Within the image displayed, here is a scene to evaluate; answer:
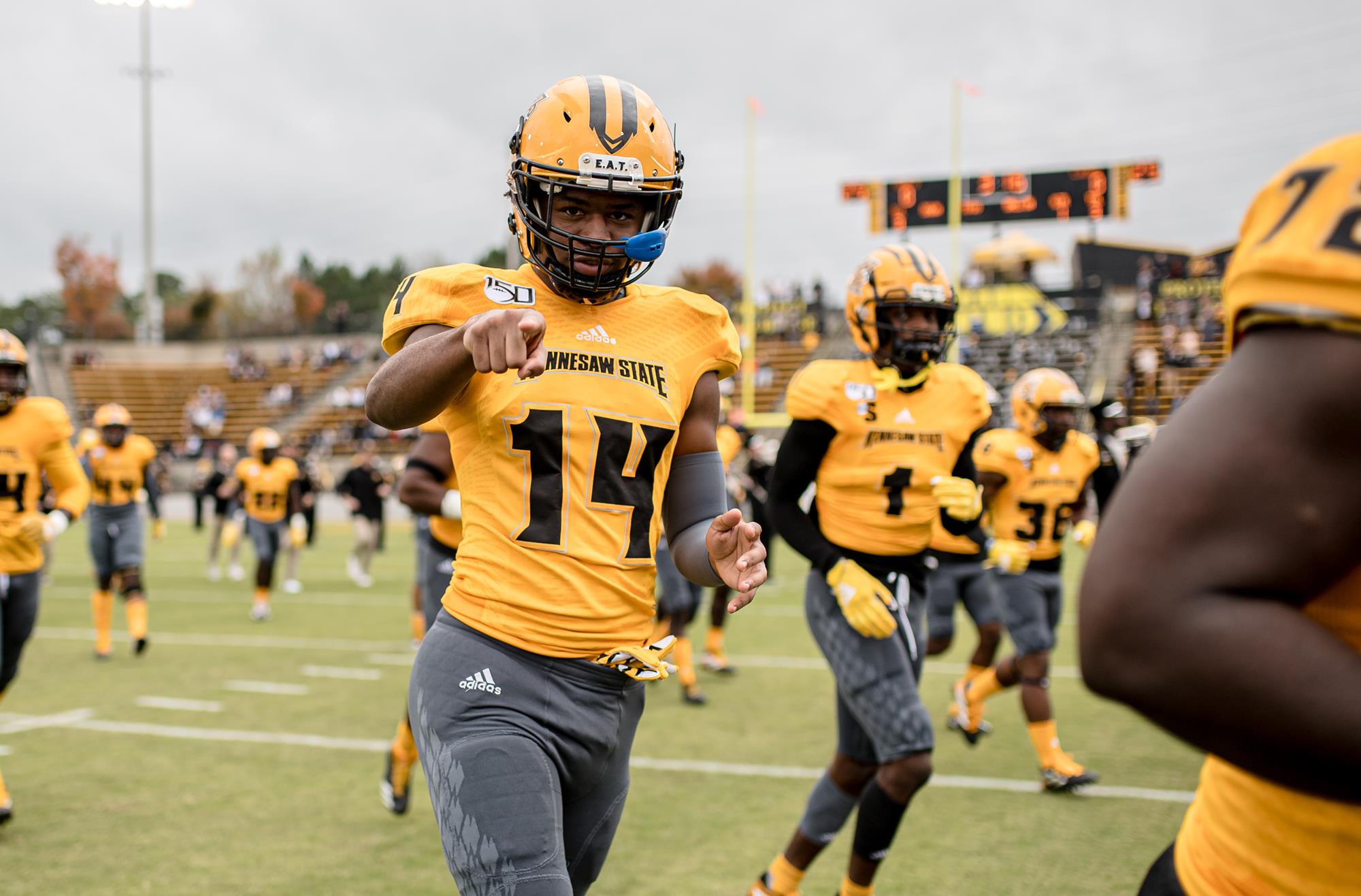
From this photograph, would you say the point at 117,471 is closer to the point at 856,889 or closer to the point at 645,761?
the point at 645,761

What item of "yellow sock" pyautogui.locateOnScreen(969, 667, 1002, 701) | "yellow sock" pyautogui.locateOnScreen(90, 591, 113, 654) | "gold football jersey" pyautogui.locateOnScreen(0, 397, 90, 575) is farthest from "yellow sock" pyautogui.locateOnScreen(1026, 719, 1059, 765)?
"yellow sock" pyautogui.locateOnScreen(90, 591, 113, 654)

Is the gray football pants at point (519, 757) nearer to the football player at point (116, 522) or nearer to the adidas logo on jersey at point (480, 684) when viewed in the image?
the adidas logo on jersey at point (480, 684)

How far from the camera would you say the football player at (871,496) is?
3.93 meters

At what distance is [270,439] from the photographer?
525 inches

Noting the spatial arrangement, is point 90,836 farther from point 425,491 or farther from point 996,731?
point 996,731

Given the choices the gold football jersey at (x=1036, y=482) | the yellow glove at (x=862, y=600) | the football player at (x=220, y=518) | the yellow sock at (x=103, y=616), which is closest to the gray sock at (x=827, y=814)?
the yellow glove at (x=862, y=600)

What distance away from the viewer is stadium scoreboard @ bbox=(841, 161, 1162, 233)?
27.8 meters

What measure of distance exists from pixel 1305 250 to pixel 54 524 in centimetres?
658

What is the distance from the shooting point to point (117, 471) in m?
10.5

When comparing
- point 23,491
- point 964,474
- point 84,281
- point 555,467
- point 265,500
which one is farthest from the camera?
point 84,281

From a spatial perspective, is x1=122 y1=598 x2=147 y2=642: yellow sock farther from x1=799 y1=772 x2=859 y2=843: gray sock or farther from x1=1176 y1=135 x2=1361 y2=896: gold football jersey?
x1=1176 y1=135 x2=1361 y2=896: gold football jersey

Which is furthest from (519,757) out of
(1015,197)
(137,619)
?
(1015,197)

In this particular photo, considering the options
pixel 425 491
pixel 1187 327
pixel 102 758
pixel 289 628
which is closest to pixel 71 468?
pixel 102 758

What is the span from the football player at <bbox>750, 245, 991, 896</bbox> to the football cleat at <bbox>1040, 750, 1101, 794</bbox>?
6.92ft
